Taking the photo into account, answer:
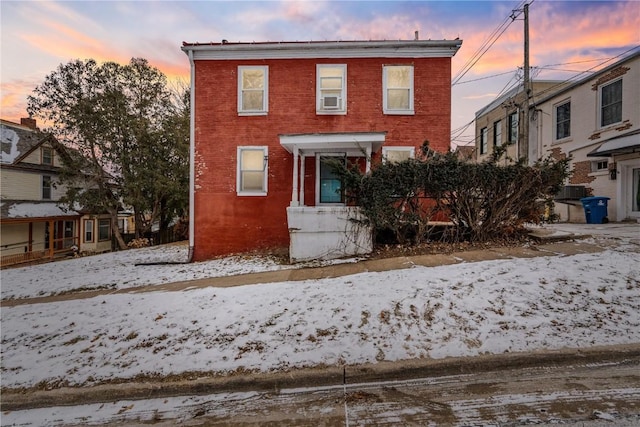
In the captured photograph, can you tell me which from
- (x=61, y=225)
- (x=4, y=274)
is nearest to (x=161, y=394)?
(x=4, y=274)

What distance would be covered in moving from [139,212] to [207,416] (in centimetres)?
1966

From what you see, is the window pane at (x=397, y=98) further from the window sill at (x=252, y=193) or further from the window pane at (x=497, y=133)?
the window pane at (x=497, y=133)

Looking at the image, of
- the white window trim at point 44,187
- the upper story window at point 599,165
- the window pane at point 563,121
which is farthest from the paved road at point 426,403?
the white window trim at point 44,187

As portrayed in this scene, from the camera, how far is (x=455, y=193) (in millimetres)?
7715

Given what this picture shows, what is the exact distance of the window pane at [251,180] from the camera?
10.9 m

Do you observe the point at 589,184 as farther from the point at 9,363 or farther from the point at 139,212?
Answer: the point at 139,212

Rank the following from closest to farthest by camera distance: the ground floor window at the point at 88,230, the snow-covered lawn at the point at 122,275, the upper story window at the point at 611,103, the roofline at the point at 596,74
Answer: the snow-covered lawn at the point at 122,275 → the roofline at the point at 596,74 → the upper story window at the point at 611,103 → the ground floor window at the point at 88,230

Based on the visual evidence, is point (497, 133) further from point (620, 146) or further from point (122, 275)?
point (122, 275)

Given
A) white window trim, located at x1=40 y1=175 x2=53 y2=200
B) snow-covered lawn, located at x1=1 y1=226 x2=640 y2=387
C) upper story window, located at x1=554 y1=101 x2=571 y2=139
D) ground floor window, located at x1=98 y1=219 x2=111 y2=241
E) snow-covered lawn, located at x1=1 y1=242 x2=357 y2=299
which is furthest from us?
ground floor window, located at x1=98 y1=219 x2=111 y2=241

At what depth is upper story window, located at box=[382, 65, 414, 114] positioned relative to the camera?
10.6 m

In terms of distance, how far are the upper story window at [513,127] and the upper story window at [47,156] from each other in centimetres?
3174

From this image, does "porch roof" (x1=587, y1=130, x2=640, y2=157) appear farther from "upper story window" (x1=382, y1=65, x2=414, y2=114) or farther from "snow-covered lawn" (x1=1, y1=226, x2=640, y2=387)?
"upper story window" (x1=382, y1=65, x2=414, y2=114)

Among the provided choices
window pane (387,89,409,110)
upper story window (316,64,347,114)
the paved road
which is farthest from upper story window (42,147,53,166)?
the paved road

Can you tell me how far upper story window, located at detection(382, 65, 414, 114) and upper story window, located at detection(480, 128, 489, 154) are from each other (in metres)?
15.5
